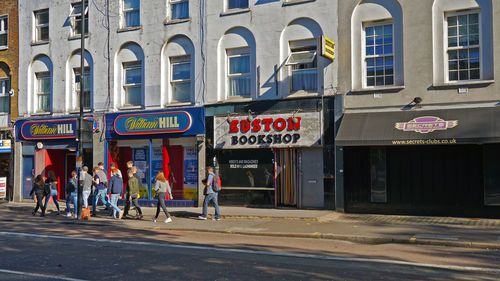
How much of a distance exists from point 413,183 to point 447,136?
226cm

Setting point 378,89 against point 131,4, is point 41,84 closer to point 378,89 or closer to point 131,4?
point 131,4

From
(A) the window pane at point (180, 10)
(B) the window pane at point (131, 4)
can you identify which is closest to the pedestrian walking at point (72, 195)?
(A) the window pane at point (180, 10)

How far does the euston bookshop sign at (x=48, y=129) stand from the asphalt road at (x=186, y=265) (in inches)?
461

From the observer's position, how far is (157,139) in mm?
20781

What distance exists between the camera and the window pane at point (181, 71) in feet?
66.8

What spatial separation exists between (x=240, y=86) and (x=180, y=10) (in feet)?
14.6

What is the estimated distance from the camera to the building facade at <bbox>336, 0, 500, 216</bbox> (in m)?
14.9

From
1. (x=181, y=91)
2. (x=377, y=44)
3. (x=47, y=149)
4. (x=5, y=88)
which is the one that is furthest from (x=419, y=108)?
(x=5, y=88)

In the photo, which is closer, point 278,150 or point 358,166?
point 358,166

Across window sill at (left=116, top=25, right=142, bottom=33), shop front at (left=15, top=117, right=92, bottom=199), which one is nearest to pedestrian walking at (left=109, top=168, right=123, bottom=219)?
shop front at (left=15, top=117, right=92, bottom=199)

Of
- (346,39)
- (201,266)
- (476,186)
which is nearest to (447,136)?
(476,186)

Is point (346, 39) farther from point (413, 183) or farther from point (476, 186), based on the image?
point (476, 186)

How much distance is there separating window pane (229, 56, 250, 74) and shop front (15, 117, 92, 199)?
809cm

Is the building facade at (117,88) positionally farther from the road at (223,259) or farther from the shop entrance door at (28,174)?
the road at (223,259)
